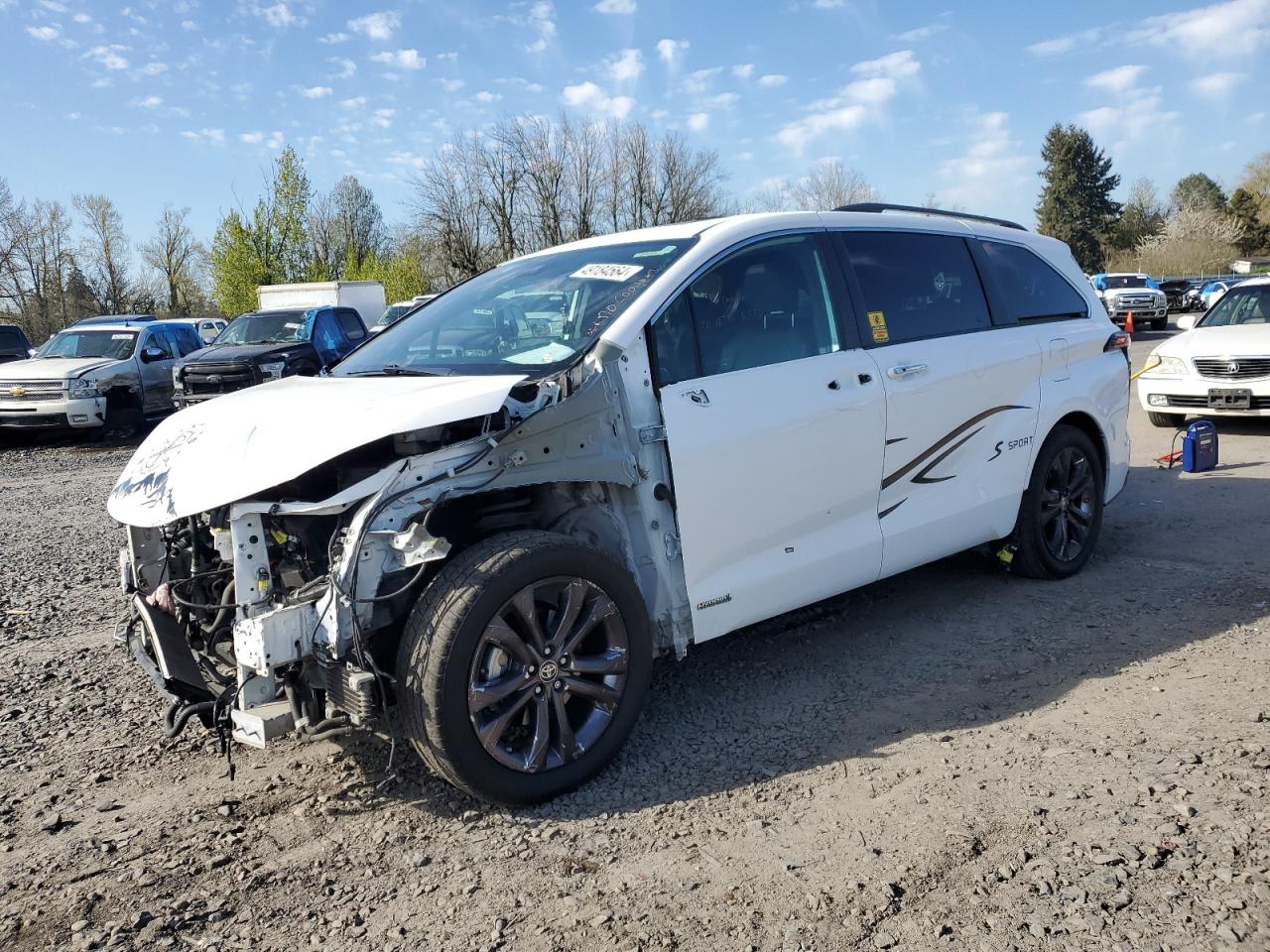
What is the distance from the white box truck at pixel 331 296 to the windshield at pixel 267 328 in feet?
21.7

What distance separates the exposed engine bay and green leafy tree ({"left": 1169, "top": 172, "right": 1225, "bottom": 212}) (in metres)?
88.1

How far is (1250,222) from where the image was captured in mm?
72875

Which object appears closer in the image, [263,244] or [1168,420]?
[1168,420]

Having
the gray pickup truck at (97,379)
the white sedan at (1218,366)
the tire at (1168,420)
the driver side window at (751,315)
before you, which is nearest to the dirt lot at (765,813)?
the driver side window at (751,315)

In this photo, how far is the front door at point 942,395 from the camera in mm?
4555

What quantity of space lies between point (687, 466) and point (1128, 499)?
5641 millimetres

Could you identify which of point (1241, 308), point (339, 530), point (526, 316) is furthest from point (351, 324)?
point (339, 530)

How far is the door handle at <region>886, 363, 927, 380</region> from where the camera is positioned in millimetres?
4480

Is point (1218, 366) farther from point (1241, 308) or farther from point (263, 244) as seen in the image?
point (263, 244)

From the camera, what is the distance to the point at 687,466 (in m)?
3.71

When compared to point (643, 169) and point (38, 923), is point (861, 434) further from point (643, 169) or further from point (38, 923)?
point (643, 169)

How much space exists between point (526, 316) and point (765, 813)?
219cm

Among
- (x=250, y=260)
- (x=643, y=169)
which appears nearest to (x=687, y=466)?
(x=250, y=260)

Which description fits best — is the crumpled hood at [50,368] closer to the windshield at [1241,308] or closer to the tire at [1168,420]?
the tire at [1168,420]
